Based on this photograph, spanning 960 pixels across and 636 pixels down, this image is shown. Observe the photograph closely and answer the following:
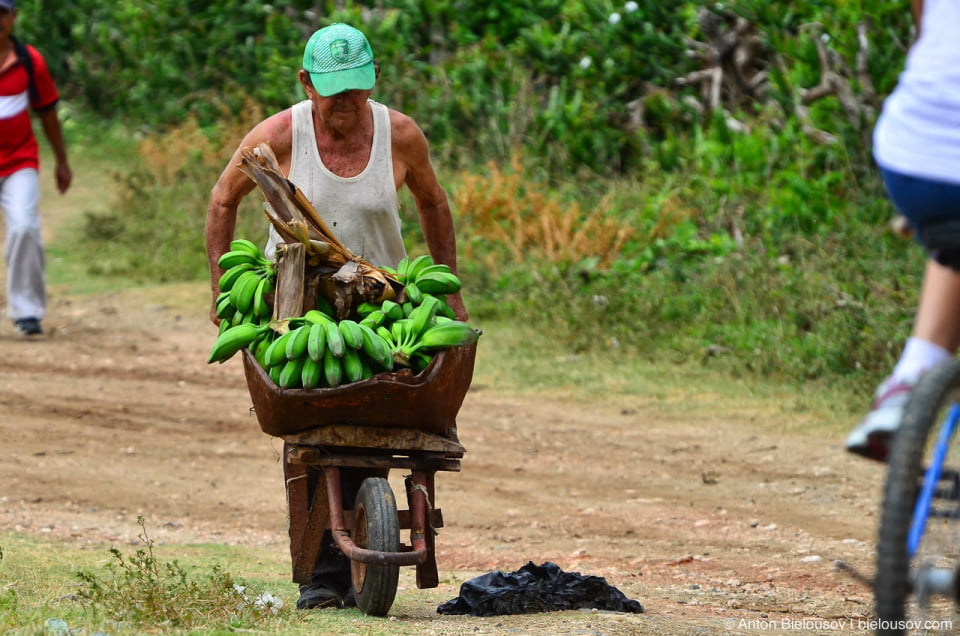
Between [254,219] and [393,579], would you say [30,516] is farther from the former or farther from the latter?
[254,219]

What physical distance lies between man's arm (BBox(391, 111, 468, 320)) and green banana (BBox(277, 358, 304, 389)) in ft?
2.68

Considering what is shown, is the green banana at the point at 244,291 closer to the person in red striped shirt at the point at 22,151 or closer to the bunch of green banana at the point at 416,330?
the bunch of green banana at the point at 416,330

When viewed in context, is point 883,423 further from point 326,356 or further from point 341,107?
point 341,107

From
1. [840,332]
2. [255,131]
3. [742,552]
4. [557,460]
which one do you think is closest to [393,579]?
[255,131]

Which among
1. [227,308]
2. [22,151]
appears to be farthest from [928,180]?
[22,151]

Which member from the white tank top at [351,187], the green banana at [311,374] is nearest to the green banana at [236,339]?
the green banana at [311,374]

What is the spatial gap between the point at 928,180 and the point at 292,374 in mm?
2330

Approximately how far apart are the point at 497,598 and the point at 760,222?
711 centimetres

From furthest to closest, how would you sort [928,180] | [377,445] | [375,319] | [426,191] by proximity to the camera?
[426,191] < [375,319] < [377,445] < [928,180]

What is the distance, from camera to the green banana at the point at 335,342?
14.8 ft

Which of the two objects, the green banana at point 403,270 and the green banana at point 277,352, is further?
the green banana at point 403,270

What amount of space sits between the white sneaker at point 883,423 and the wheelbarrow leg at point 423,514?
2.07 m

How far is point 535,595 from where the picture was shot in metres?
4.90

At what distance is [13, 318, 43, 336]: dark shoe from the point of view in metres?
10.7
